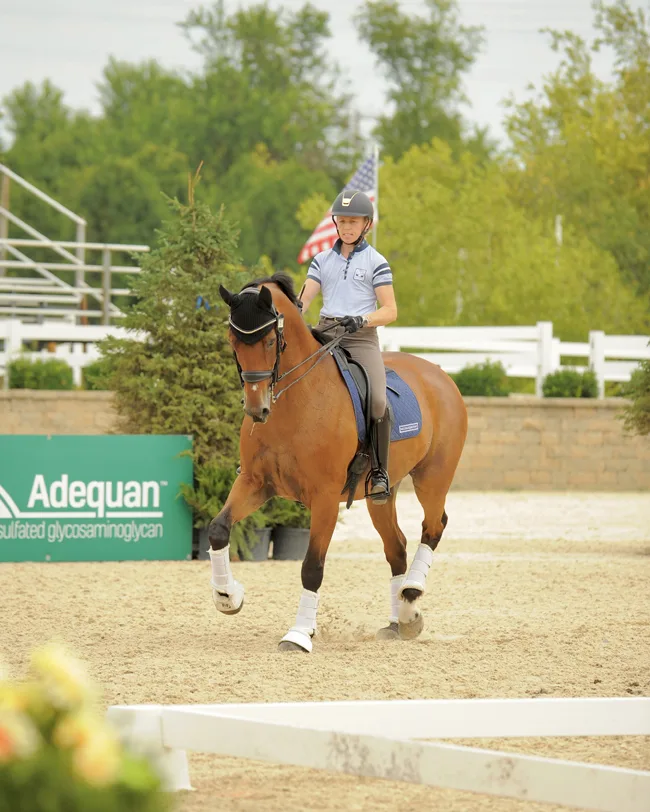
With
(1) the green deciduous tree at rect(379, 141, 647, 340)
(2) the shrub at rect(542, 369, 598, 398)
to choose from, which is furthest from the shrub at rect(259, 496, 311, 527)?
(1) the green deciduous tree at rect(379, 141, 647, 340)

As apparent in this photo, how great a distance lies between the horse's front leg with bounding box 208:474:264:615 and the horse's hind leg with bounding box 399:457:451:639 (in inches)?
47.8

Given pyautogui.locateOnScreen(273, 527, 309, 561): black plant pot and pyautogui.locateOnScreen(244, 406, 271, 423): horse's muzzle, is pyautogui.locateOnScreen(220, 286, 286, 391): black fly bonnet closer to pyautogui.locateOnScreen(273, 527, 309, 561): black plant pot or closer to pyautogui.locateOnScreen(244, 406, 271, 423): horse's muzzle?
pyautogui.locateOnScreen(244, 406, 271, 423): horse's muzzle

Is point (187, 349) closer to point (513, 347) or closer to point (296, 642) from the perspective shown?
point (296, 642)

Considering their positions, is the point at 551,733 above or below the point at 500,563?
above

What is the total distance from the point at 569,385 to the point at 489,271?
15.5m

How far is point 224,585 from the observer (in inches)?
313

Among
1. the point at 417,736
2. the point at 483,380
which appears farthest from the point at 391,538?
the point at 483,380

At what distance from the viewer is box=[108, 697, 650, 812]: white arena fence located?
13.1ft

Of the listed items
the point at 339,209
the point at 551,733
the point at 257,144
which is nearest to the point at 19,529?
the point at 339,209

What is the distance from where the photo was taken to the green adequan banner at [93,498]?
500 inches

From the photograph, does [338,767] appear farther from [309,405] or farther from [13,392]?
[13,392]

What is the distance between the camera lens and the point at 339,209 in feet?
27.3

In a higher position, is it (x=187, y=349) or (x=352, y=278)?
(x=352, y=278)

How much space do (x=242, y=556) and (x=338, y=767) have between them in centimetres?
945
